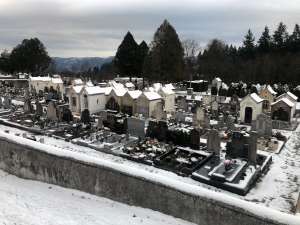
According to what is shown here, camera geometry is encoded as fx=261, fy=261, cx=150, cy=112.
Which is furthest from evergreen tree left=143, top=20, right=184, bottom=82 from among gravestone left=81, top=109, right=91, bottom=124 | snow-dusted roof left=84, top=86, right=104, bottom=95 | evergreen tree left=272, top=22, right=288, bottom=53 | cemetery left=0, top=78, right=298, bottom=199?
evergreen tree left=272, top=22, right=288, bottom=53

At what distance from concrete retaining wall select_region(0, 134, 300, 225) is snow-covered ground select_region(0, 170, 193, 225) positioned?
28 cm

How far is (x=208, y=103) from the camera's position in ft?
93.7

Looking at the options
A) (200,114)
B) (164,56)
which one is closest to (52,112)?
(200,114)

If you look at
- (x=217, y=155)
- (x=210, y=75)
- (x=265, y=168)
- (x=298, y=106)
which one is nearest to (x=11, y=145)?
(x=217, y=155)

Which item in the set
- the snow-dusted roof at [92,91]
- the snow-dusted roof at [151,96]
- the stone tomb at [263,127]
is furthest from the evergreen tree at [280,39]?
the snow-dusted roof at [92,91]

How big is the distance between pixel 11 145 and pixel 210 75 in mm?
45184

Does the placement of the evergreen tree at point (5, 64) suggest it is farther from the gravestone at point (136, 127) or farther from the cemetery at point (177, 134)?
the gravestone at point (136, 127)

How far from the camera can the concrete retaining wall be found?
7570mm

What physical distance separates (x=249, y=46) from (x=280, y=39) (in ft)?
21.5

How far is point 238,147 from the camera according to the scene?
13.4m

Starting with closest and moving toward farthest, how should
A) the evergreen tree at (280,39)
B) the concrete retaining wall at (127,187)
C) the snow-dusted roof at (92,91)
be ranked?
the concrete retaining wall at (127,187), the snow-dusted roof at (92,91), the evergreen tree at (280,39)

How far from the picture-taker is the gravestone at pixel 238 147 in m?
13.2

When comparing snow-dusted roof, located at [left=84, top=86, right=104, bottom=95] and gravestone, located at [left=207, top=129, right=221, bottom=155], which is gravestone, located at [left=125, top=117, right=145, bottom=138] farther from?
snow-dusted roof, located at [left=84, top=86, right=104, bottom=95]

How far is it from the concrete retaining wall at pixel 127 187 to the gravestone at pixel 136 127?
21.9 ft
